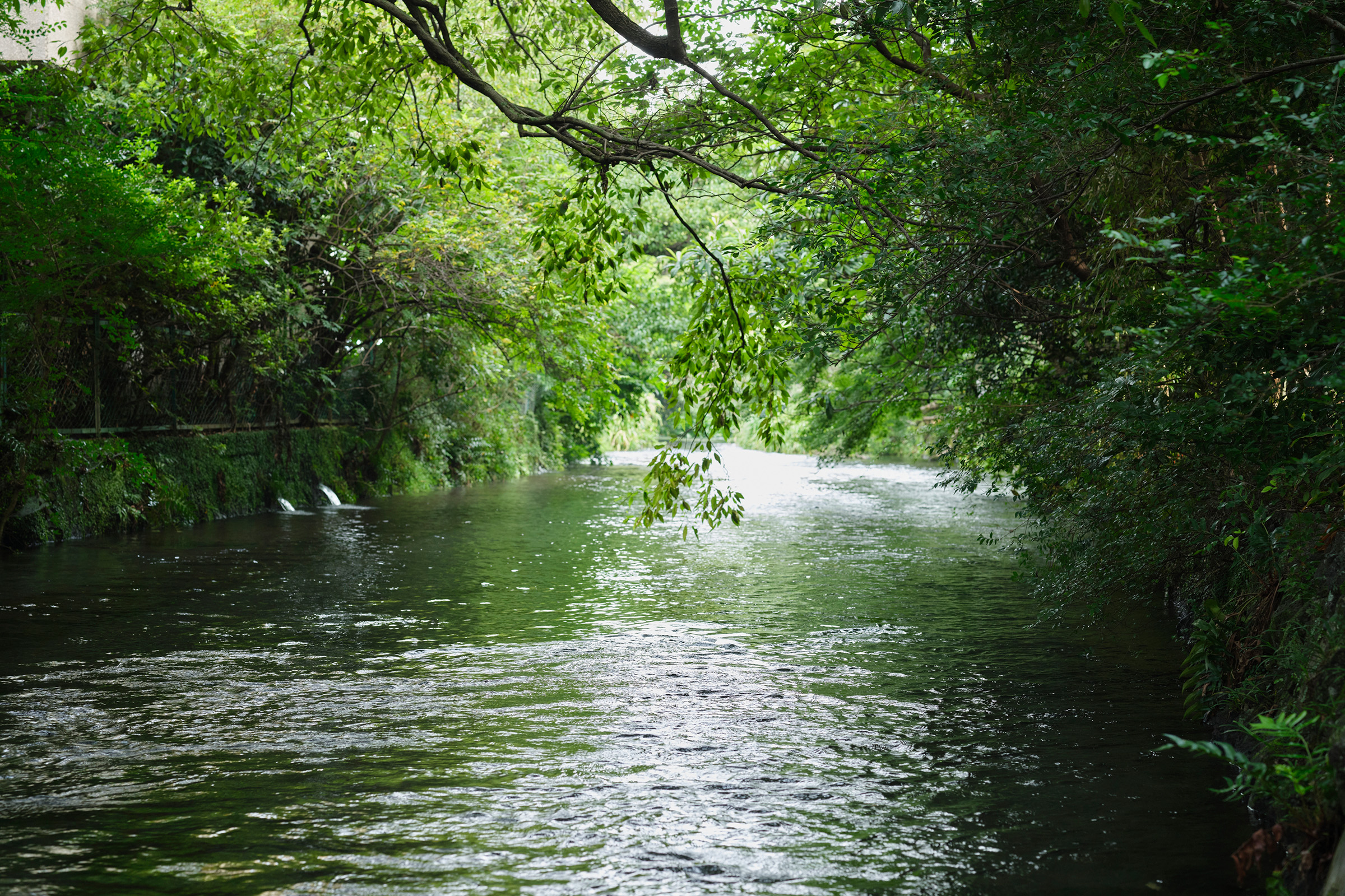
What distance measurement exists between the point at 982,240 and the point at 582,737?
4013 mm

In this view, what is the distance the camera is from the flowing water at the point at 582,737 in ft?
15.6

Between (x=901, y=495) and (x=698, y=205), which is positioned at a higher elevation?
(x=698, y=205)

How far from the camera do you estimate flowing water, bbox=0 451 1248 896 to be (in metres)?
4.74

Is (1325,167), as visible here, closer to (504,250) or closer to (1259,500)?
(1259,500)

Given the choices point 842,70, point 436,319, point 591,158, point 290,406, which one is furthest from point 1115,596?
point 290,406

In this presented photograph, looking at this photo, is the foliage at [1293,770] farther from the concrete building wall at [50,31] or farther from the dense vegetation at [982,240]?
the concrete building wall at [50,31]

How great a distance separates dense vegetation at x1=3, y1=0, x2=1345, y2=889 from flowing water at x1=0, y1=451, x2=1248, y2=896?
0.75m

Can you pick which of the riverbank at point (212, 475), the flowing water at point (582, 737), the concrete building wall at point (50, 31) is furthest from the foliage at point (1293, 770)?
the concrete building wall at point (50, 31)

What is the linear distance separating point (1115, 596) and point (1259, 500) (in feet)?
14.4

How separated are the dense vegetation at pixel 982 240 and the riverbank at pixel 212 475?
1.52 meters

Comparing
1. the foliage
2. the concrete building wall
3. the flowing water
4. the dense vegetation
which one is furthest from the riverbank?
the foliage

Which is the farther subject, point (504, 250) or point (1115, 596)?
point (504, 250)

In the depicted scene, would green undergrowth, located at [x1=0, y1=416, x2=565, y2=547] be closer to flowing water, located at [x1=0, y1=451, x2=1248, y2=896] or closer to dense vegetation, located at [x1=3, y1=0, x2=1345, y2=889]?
dense vegetation, located at [x1=3, y1=0, x2=1345, y2=889]

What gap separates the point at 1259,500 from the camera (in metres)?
6.28
